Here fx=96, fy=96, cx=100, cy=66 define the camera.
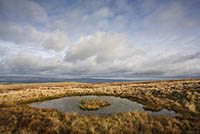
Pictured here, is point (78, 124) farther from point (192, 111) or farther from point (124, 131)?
point (192, 111)

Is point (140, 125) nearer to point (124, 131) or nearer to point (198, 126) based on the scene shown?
point (124, 131)

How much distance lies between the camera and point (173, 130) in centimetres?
799

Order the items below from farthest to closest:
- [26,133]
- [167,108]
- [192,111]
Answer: [167,108]
[192,111]
[26,133]

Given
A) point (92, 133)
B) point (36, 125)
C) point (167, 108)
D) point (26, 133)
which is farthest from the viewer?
point (167, 108)

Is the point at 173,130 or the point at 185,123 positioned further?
the point at 185,123

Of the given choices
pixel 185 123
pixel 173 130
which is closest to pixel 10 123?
pixel 173 130

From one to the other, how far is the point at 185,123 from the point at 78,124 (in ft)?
33.9

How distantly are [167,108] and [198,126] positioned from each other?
6.73 meters

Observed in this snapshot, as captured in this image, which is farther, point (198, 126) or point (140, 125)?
point (140, 125)

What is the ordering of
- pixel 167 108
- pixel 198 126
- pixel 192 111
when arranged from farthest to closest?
pixel 167 108 < pixel 192 111 < pixel 198 126

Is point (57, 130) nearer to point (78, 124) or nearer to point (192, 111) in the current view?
point (78, 124)

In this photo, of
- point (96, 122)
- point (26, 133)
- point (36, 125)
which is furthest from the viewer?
point (96, 122)

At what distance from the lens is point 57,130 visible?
27.7ft

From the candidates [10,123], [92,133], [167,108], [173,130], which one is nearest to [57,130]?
[92,133]
